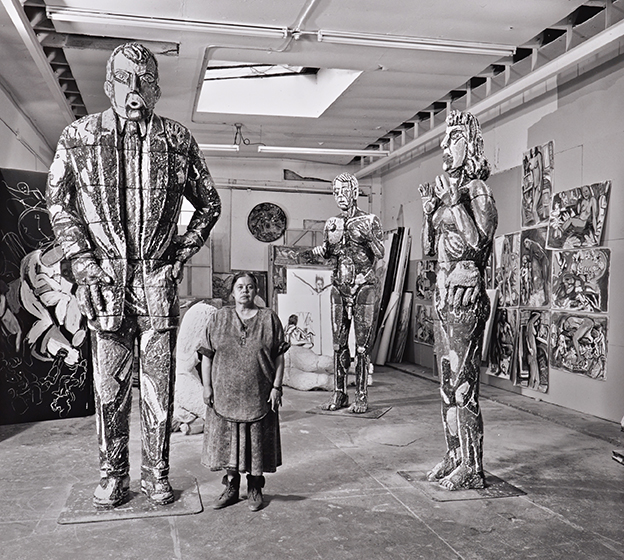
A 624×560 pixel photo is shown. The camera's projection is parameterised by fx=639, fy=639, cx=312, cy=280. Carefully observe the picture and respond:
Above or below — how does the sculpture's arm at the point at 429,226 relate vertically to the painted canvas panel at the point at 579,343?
above

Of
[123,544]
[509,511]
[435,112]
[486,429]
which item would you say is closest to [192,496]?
[123,544]

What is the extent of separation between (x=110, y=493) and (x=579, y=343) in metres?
4.95

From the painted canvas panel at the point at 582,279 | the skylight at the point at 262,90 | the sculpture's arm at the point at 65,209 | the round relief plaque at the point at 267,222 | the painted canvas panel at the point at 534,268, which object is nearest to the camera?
the sculpture's arm at the point at 65,209

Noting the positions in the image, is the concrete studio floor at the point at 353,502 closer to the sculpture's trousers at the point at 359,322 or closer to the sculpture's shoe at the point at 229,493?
the sculpture's shoe at the point at 229,493

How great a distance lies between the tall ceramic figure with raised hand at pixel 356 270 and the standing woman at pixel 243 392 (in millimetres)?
2775

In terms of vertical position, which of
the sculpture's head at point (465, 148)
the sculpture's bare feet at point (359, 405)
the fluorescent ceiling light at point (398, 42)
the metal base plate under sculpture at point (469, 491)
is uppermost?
the fluorescent ceiling light at point (398, 42)

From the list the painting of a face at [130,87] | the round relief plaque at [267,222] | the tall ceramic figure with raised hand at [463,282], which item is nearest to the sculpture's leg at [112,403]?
the painting of a face at [130,87]

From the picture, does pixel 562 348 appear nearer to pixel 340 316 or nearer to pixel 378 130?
pixel 340 316

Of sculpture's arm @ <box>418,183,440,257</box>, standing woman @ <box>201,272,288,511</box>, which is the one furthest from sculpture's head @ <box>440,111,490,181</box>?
standing woman @ <box>201,272,288,511</box>

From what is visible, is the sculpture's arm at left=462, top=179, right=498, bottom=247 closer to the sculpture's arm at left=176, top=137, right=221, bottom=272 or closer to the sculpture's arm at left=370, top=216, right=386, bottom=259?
the sculpture's arm at left=176, top=137, right=221, bottom=272

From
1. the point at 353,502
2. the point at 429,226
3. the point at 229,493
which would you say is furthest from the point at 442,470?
the point at 429,226

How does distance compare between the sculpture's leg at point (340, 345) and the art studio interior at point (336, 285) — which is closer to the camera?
the art studio interior at point (336, 285)

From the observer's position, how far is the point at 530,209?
24.9 ft

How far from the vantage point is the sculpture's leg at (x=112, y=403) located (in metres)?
3.61
